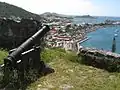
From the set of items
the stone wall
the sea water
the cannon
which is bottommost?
the sea water

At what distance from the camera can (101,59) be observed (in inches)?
372

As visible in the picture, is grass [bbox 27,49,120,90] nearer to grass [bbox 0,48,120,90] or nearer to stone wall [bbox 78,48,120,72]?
grass [bbox 0,48,120,90]

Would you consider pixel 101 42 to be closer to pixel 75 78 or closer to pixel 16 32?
pixel 16 32

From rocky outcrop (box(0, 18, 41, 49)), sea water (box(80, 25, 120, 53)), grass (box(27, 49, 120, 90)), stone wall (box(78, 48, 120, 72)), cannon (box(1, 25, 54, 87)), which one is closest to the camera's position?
cannon (box(1, 25, 54, 87))

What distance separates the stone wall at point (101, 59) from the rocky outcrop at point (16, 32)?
124 inches

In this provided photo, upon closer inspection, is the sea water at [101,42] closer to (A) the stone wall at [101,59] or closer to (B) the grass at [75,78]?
(A) the stone wall at [101,59]

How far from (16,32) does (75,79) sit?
16.9ft

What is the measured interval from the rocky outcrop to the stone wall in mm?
3144

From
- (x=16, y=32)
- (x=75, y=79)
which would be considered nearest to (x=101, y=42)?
(x=16, y=32)

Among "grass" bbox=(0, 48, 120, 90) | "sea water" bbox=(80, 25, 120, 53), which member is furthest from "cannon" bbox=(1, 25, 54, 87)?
"sea water" bbox=(80, 25, 120, 53)

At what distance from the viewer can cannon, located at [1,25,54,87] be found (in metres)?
7.04

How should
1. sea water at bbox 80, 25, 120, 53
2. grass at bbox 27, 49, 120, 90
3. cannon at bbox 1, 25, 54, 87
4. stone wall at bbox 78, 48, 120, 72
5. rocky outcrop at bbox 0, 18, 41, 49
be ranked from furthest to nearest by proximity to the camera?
sea water at bbox 80, 25, 120, 53, rocky outcrop at bbox 0, 18, 41, 49, stone wall at bbox 78, 48, 120, 72, grass at bbox 27, 49, 120, 90, cannon at bbox 1, 25, 54, 87

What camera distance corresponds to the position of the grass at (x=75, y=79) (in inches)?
289

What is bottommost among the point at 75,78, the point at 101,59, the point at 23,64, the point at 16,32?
the point at 75,78
